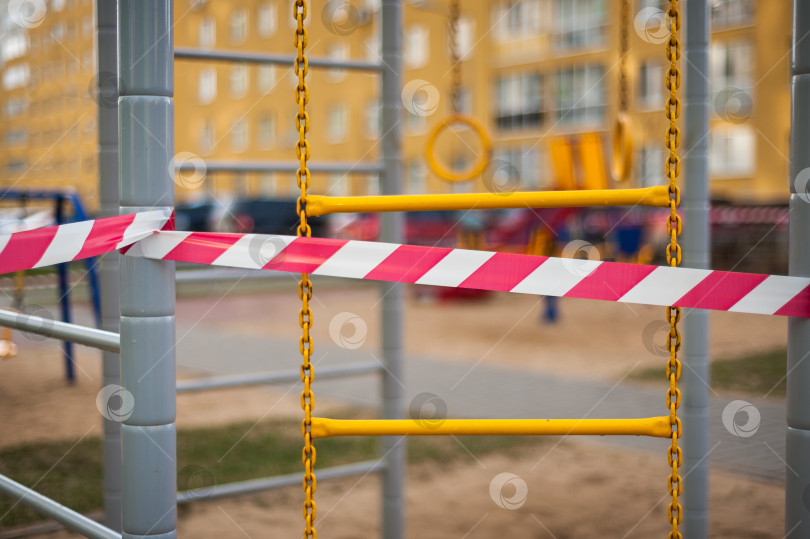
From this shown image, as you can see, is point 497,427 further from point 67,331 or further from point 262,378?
point 262,378

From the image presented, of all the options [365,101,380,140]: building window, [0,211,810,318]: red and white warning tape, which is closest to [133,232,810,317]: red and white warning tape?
[0,211,810,318]: red and white warning tape

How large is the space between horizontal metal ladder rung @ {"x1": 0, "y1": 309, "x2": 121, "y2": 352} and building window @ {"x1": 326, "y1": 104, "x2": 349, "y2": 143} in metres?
31.5

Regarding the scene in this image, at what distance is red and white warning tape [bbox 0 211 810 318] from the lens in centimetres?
181

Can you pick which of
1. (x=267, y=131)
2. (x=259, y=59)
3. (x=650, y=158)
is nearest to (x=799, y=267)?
(x=259, y=59)

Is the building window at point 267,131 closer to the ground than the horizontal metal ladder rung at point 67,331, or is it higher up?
higher up

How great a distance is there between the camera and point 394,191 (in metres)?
3.12

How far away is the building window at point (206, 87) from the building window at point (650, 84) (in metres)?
20.1

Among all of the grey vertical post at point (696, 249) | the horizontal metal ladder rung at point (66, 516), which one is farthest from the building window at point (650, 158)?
the horizontal metal ladder rung at point (66, 516)

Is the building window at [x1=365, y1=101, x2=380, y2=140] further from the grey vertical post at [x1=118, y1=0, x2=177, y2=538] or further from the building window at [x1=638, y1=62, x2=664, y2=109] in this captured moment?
the grey vertical post at [x1=118, y1=0, x2=177, y2=538]

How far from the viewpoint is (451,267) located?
72.2 inches

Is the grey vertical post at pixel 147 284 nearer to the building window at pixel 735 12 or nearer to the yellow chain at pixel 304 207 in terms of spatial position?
the yellow chain at pixel 304 207

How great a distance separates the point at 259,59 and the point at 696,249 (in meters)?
1.67

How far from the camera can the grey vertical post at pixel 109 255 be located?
2.90 m

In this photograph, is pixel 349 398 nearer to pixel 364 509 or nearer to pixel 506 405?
pixel 506 405
